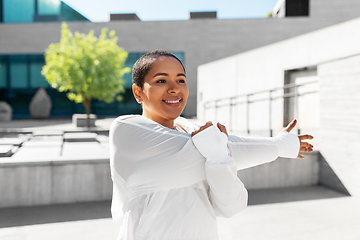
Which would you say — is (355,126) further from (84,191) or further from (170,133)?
(170,133)

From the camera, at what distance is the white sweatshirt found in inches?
40.9

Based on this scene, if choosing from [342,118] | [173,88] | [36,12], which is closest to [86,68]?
[342,118]

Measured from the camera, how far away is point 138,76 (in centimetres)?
124

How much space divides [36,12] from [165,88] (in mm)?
33731

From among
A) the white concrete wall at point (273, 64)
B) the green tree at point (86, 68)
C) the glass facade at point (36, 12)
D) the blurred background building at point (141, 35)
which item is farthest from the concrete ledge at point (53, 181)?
the glass facade at point (36, 12)

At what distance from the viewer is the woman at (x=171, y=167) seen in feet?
3.44

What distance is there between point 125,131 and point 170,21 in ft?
90.8

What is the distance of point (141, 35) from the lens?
27438mm

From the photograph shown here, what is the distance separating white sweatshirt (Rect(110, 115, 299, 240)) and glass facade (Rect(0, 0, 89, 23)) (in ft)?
106

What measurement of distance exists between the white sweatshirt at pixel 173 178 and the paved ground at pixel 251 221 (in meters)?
2.36

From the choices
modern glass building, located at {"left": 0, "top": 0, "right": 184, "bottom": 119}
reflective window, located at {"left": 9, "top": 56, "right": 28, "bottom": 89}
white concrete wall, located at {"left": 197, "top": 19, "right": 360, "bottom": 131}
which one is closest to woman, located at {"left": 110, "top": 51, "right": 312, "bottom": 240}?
white concrete wall, located at {"left": 197, "top": 19, "right": 360, "bottom": 131}

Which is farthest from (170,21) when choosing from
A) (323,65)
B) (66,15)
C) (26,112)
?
(323,65)

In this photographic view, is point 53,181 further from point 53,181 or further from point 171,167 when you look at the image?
point 171,167

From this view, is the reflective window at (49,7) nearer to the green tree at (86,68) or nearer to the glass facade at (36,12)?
the glass facade at (36,12)
